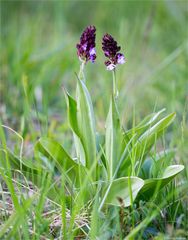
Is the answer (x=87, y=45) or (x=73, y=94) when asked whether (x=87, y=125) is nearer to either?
(x=87, y=45)

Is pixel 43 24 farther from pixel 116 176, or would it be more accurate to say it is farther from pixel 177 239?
pixel 177 239

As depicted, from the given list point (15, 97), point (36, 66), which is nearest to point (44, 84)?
point (36, 66)

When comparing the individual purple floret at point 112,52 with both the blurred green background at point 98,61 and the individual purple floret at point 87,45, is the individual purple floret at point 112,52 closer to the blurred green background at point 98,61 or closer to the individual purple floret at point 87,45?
the individual purple floret at point 87,45

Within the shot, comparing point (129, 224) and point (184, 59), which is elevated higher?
point (184, 59)

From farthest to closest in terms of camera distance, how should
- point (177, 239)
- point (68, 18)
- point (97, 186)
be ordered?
point (68, 18) → point (97, 186) → point (177, 239)

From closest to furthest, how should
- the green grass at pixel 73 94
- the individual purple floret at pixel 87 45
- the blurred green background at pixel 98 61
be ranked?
the green grass at pixel 73 94
the individual purple floret at pixel 87 45
the blurred green background at pixel 98 61

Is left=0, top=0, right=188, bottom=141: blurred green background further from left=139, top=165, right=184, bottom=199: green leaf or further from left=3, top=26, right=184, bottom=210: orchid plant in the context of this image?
left=139, top=165, right=184, bottom=199: green leaf

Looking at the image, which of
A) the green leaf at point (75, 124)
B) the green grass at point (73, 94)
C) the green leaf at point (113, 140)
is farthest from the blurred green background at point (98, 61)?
the green leaf at point (113, 140)
